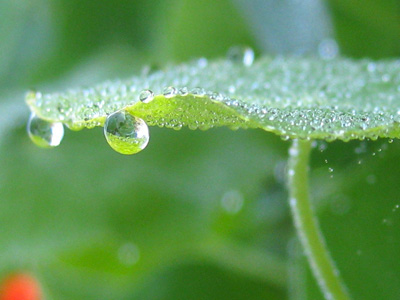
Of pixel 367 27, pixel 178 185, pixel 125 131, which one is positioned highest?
pixel 367 27

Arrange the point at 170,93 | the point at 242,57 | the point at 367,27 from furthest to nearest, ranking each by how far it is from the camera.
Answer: the point at 367,27, the point at 242,57, the point at 170,93

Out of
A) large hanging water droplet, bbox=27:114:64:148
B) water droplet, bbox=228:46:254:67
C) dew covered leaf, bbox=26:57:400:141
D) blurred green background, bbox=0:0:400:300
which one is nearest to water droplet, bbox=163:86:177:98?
dew covered leaf, bbox=26:57:400:141

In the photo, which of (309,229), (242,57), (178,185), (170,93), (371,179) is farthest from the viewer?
(178,185)

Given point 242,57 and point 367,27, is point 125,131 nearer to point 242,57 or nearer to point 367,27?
point 242,57

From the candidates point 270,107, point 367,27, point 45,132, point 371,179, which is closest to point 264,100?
point 270,107

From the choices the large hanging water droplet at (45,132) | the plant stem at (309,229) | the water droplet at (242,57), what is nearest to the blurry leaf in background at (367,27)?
the water droplet at (242,57)

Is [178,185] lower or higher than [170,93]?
higher
